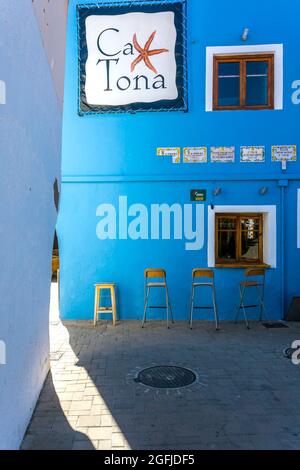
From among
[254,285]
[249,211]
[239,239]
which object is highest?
[249,211]

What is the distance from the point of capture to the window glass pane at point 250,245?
7.79 meters

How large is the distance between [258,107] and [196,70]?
1.39 metres

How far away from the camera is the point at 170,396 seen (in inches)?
164

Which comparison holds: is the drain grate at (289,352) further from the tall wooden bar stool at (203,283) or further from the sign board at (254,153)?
the sign board at (254,153)

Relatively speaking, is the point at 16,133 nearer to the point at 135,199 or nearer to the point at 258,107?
the point at 135,199

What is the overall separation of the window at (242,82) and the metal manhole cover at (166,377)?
16.4 ft

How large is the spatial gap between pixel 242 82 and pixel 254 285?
391 centimetres

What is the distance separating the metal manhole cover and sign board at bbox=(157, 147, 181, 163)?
4066mm

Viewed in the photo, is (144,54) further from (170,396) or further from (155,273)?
(170,396)

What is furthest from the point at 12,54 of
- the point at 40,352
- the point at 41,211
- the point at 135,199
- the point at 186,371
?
the point at 135,199

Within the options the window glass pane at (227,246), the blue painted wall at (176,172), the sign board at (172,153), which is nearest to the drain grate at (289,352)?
the blue painted wall at (176,172)

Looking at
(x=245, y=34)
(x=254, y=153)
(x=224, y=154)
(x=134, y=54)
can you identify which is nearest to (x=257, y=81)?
(x=245, y=34)

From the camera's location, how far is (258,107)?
7484mm

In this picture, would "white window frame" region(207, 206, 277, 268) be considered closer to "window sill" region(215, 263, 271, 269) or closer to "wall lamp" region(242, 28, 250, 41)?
"window sill" region(215, 263, 271, 269)
